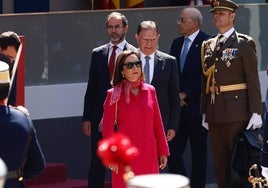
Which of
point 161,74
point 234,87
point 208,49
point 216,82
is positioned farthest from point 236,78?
point 161,74

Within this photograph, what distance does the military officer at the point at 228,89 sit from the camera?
10.3 metres

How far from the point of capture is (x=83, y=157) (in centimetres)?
1159

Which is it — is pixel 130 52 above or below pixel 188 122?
above

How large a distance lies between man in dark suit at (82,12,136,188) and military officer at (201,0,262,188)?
0.82 meters

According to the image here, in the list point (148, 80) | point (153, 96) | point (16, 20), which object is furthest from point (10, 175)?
point (16, 20)

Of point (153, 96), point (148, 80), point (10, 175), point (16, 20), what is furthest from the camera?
point (16, 20)

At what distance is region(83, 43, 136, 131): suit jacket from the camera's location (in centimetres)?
1042

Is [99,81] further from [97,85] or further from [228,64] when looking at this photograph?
[228,64]

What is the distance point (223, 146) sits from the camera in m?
10.4

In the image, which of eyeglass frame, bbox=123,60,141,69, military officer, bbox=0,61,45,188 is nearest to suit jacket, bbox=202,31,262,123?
eyeglass frame, bbox=123,60,141,69

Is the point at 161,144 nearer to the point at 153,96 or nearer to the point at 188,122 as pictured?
the point at 153,96

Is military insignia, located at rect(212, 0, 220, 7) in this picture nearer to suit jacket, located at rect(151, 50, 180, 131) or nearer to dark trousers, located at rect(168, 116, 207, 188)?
suit jacket, located at rect(151, 50, 180, 131)

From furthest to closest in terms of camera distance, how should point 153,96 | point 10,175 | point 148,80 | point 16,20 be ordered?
point 16,20 → point 148,80 → point 153,96 → point 10,175

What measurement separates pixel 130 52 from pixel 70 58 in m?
2.36
